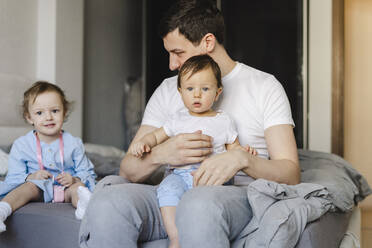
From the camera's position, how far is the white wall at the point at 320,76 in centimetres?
383

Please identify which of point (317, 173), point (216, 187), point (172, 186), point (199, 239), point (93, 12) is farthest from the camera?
point (93, 12)

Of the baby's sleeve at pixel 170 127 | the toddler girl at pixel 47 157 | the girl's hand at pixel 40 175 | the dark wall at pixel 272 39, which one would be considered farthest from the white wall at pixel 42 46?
the dark wall at pixel 272 39

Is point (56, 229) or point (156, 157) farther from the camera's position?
point (156, 157)

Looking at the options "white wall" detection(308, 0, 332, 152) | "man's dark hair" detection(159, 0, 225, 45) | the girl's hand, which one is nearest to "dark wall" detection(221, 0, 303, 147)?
"white wall" detection(308, 0, 332, 152)

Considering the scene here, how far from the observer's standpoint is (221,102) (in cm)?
167

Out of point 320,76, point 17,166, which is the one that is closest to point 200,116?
point 17,166

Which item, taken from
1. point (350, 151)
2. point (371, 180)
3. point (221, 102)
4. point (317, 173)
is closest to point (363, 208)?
point (371, 180)

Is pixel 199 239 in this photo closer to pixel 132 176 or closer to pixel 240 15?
pixel 132 176

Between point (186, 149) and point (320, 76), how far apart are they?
2.71m

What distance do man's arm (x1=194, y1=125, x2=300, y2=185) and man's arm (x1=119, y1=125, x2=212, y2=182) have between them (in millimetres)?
130

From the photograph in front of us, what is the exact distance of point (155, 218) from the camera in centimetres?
131

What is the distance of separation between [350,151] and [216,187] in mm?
2963

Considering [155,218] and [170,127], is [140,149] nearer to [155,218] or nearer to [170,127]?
[170,127]

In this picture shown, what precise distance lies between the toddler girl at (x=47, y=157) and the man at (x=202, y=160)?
0.28 m
